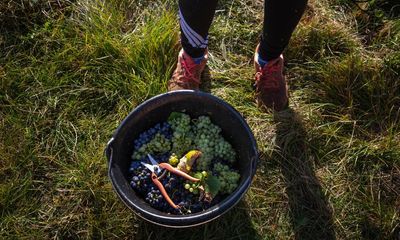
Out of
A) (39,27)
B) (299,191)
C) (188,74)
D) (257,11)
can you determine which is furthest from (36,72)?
(299,191)

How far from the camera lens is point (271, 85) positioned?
1951mm

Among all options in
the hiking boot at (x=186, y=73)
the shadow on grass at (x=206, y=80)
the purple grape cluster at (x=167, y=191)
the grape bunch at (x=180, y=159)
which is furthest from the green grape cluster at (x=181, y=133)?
the shadow on grass at (x=206, y=80)

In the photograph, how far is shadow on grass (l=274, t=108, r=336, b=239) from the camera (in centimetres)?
180

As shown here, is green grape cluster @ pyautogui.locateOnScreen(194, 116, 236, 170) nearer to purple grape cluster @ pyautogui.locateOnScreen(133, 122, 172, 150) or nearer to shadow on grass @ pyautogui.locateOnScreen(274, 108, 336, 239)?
purple grape cluster @ pyautogui.locateOnScreen(133, 122, 172, 150)

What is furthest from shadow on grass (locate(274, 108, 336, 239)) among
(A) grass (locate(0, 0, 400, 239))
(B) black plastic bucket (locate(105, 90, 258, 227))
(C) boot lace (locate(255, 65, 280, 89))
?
(B) black plastic bucket (locate(105, 90, 258, 227))

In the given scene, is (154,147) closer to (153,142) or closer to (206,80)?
(153,142)

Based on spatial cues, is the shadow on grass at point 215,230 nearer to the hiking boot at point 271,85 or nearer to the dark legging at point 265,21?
the hiking boot at point 271,85

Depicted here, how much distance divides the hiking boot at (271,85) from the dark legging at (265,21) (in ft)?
0.29

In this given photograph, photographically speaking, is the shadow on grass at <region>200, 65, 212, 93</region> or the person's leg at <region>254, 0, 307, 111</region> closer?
the person's leg at <region>254, 0, 307, 111</region>

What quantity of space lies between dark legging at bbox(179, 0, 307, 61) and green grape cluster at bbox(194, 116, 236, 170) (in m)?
0.31

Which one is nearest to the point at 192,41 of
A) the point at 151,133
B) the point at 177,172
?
the point at 151,133

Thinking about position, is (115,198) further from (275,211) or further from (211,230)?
(275,211)

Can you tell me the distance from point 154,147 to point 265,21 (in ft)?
2.03

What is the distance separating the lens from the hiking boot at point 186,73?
1900 mm
